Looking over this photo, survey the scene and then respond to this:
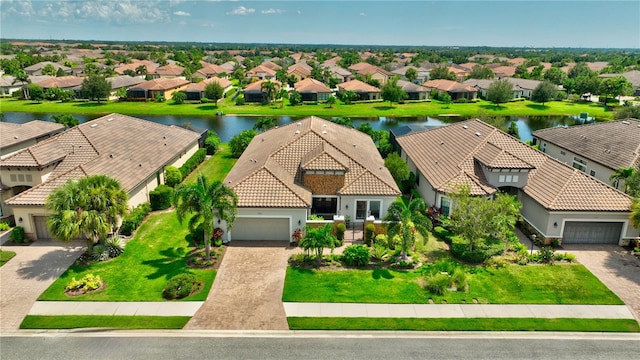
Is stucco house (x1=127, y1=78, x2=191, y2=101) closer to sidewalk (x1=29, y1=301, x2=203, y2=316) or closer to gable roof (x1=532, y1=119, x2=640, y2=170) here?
gable roof (x1=532, y1=119, x2=640, y2=170)

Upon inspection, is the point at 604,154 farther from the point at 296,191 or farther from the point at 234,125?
the point at 234,125

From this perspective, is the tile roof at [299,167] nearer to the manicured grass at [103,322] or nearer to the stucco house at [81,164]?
the stucco house at [81,164]

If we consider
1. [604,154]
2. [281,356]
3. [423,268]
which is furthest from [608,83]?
[281,356]

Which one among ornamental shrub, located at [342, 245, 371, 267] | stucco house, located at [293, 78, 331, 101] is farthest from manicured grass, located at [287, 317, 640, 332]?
stucco house, located at [293, 78, 331, 101]

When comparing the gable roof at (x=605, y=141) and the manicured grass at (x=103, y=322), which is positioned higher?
the gable roof at (x=605, y=141)

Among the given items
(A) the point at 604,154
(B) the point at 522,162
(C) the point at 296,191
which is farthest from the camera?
(A) the point at 604,154

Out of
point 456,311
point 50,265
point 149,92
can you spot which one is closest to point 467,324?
point 456,311

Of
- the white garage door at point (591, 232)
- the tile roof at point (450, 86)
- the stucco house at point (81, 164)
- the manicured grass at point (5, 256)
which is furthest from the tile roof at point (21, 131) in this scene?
the tile roof at point (450, 86)
